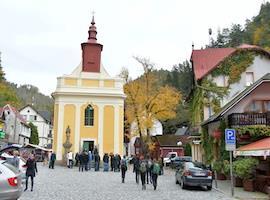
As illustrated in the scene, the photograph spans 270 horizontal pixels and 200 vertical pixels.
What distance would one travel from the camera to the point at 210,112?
35.2m

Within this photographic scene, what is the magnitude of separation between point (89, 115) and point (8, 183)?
33935mm

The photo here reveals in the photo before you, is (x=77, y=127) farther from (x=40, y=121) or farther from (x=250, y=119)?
(x=40, y=121)

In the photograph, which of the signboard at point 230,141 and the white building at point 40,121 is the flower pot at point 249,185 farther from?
the white building at point 40,121

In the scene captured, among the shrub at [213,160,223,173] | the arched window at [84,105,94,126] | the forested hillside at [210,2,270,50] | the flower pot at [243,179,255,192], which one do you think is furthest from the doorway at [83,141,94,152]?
the forested hillside at [210,2,270,50]

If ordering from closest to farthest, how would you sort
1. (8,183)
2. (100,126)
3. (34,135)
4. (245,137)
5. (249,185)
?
(8,183)
(249,185)
(245,137)
(100,126)
(34,135)

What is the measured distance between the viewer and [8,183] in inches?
448

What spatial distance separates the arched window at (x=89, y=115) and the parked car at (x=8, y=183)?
3313 centimetres

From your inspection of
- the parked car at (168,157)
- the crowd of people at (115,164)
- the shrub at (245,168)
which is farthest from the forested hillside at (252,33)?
the shrub at (245,168)

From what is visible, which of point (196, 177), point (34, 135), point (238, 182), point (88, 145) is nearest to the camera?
point (196, 177)

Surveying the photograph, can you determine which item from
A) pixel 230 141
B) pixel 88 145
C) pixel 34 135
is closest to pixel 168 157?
pixel 88 145

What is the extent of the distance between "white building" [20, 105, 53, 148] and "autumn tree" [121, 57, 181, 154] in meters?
49.6

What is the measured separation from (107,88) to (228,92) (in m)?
16.4

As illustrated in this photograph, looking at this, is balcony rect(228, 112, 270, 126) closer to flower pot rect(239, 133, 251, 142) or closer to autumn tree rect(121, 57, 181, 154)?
flower pot rect(239, 133, 251, 142)

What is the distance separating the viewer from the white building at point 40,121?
95.6m
